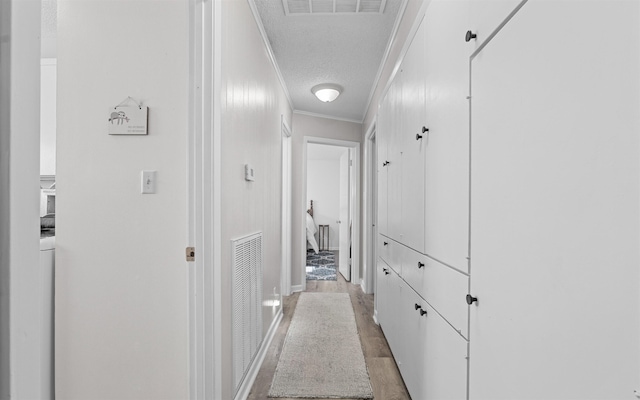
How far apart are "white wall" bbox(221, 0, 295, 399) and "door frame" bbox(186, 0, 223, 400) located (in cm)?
11

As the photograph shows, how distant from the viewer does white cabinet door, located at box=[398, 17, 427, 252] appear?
64.9 inches

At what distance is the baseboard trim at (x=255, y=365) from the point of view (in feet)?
6.03

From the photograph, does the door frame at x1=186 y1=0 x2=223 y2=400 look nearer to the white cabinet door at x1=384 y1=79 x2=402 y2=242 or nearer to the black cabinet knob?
the black cabinet knob

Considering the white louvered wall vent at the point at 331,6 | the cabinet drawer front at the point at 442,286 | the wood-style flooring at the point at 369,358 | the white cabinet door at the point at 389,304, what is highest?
the white louvered wall vent at the point at 331,6

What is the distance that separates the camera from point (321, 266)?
585 cm

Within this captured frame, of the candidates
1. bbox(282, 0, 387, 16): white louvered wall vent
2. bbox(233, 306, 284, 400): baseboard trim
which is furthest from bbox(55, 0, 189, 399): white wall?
bbox(282, 0, 387, 16): white louvered wall vent

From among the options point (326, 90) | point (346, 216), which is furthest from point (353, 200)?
point (326, 90)

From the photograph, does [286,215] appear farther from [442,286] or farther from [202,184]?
[442,286]

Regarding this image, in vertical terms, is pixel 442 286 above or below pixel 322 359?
above

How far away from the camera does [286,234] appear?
157 inches

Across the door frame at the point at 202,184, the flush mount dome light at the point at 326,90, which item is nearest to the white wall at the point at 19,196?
the door frame at the point at 202,184

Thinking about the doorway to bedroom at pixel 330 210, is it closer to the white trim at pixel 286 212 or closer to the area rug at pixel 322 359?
the white trim at pixel 286 212

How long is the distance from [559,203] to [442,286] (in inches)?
28.8

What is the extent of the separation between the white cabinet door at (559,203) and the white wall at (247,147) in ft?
3.70
